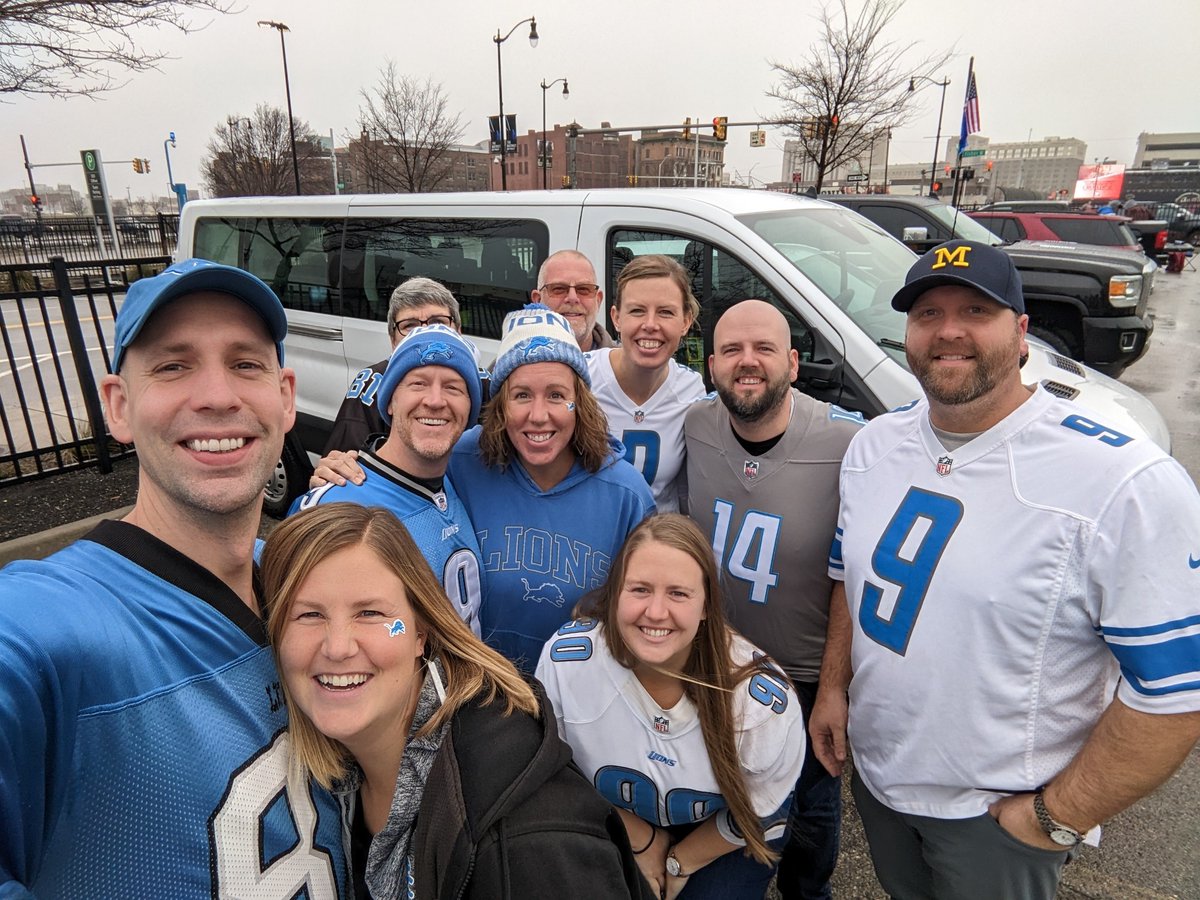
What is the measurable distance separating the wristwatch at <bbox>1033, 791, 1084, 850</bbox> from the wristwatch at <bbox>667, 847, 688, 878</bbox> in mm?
890

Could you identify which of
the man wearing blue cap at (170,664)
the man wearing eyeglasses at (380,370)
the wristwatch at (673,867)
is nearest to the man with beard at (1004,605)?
the wristwatch at (673,867)

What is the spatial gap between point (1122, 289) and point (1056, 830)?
322 inches

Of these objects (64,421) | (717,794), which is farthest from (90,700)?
(64,421)

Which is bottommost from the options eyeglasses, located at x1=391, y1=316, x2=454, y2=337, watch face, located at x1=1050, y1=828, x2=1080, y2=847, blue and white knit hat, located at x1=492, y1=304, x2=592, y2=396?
watch face, located at x1=1050, y1=828, x2=1080, y2=847

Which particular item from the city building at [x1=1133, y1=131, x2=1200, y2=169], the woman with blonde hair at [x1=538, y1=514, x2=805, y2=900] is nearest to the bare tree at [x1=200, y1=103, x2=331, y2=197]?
the woman with blonde hair at [x1=538, y1=514, x2=805, y2=900]

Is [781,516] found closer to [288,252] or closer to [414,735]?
[414,735]

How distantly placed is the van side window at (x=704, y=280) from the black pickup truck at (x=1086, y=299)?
14.7ft

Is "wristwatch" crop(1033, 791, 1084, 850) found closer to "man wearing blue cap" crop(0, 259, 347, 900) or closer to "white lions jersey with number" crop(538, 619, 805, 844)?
"white lions jersey with number" crop(538, 619, 805, 844)

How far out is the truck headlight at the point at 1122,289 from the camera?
748 centimetres

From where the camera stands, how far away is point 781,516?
2111 mm

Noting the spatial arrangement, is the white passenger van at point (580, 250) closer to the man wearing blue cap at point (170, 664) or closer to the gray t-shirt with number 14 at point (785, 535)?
the gray t-shirt with number 14 at point (785, 535)

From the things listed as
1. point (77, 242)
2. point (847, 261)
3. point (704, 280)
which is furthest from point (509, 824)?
point (77, 242)

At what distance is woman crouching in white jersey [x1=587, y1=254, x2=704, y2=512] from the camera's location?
2564mm

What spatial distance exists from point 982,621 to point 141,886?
5.55 feet
